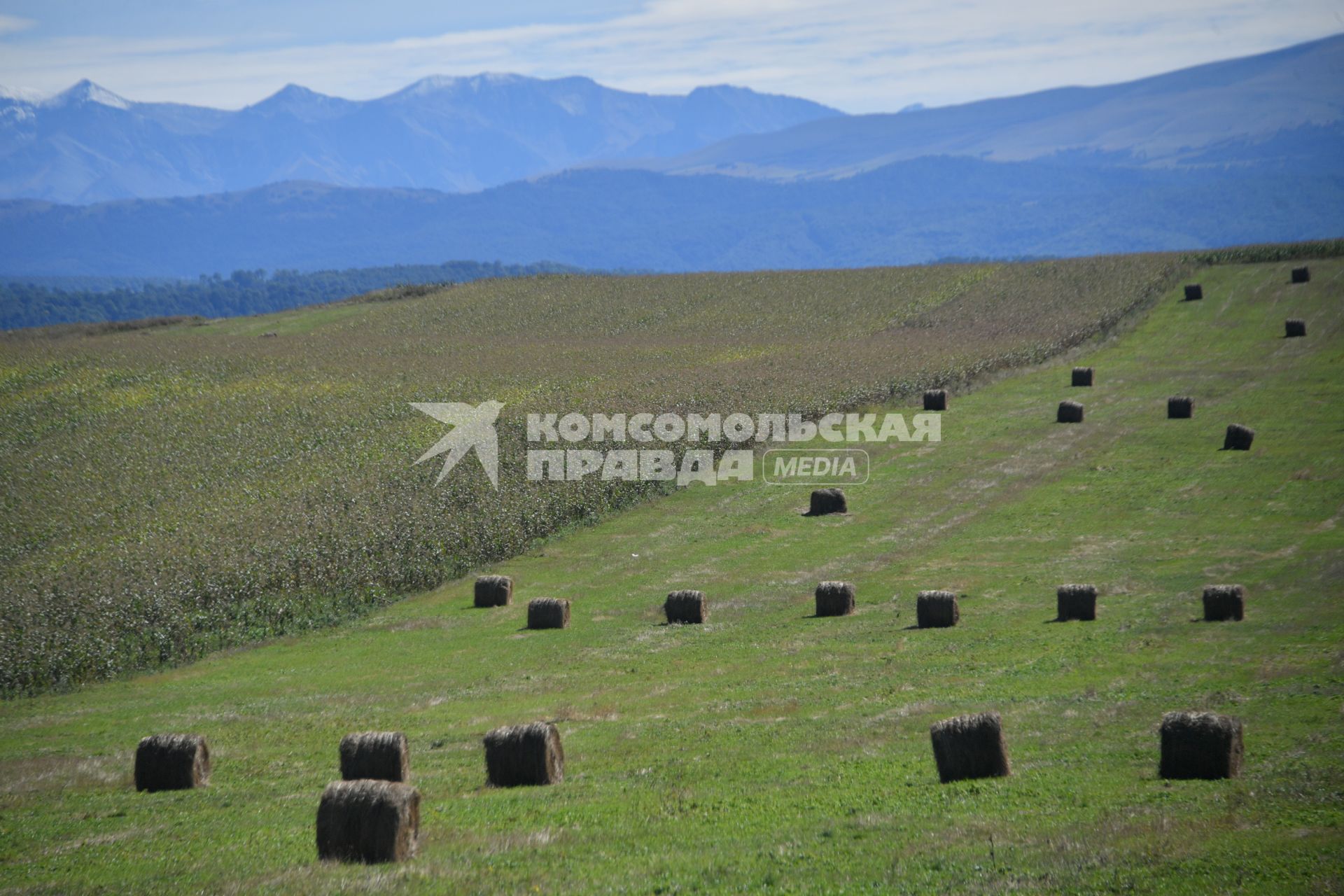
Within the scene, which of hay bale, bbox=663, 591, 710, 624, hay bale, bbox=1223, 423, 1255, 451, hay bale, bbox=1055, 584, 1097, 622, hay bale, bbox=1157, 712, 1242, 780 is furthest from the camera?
hay bale, bbox=1223, 423, 1255, 451

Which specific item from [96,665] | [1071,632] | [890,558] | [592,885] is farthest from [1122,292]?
[592,885]

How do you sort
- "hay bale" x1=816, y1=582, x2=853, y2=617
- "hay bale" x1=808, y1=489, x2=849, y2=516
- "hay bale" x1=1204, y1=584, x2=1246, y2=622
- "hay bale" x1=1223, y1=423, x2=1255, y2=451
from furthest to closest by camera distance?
"hay bale" x1=1223, y1=423, x2=1255, y2=451, "hay bale" x1=808, y1=489, x2=849, y2=516, "hay bale" x1=816, y1=582, x2=853, y2=617, "hay bale" x1=1204, y1=584, x2=1246, y2=622

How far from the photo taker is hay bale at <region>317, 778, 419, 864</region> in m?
15.1

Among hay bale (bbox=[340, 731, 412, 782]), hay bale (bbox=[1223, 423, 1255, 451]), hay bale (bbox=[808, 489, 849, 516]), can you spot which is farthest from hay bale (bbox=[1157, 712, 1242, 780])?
hay bale (bbox=[1223, 423, 1255, 451])

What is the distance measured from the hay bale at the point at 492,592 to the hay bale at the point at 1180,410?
31129mm

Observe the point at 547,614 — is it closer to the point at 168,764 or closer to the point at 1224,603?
the point at 168,764

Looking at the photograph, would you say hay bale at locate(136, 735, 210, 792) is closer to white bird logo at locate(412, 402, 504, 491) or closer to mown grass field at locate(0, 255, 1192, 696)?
mown grass field at locate(0, 255, 1192, 696)

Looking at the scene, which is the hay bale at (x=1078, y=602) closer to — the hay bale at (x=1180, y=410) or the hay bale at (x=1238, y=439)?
the hay bale at (x=1238, y=439)

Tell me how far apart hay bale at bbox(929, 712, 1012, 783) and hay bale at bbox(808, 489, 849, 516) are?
24.1 metres

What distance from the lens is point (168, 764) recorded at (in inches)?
775

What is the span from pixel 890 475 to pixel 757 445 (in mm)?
6969

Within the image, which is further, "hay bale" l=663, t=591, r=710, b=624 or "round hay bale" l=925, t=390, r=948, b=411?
"round hay bale" l=925, t=390, r=948, b=411

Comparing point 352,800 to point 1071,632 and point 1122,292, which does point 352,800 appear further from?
point 1122,292

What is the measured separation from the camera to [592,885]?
1408 cm
